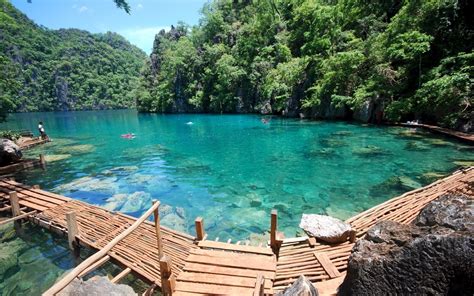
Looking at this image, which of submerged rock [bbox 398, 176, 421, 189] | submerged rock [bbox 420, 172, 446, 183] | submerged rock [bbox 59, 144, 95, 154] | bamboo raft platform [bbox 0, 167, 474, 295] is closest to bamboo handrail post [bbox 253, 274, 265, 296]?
bamboo raft platform [bbox 0, 167, 474, 295]

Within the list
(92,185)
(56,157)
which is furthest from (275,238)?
(56,157)

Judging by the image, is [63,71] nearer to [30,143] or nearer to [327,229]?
[30,143]

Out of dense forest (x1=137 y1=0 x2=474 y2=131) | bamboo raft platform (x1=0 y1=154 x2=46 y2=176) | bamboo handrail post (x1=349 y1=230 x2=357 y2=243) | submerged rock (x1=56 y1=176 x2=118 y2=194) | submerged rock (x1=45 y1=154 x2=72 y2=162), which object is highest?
dense forest (x1=137 y1=0 x2=474 y2=131)

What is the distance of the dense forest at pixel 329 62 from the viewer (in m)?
18.6

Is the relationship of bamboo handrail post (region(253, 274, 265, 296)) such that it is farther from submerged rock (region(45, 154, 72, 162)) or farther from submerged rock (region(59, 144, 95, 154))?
submerged rock (region(59, 144, 95, 154))

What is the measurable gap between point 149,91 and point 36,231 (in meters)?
66.9

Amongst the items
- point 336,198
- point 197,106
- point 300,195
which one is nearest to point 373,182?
point 336,198

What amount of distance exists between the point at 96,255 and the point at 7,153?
51.6 feet

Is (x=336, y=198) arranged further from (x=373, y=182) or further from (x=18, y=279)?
(x=18, y=279)

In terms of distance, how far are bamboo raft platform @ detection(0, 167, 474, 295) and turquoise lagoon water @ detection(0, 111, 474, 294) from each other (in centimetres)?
142

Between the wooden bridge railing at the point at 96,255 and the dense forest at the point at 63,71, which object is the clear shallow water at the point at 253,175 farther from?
the dense forest at the point at 63,71

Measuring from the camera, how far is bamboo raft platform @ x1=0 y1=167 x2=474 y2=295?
4.21m

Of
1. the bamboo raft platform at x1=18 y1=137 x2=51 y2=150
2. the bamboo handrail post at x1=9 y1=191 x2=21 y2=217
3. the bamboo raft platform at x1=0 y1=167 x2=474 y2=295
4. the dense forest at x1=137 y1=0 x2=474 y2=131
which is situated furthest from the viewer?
the bamboo raft platform at x1=18 y1=137 x2=51 y2=150

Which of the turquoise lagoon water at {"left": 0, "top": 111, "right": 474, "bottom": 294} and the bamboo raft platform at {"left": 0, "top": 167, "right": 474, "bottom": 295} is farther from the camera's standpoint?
the turquoise lagoon water at {"left": 0, "top": 111, "right": 474, "bottom": 294}
